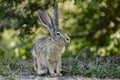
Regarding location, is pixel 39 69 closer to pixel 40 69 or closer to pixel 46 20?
pixel 40 69

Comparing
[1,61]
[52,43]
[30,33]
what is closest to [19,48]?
[30,33]

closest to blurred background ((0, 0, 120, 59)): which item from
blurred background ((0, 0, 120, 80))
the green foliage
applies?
blurred background ((0, 0, 120, 80))

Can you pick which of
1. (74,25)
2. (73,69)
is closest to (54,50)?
(73,69)

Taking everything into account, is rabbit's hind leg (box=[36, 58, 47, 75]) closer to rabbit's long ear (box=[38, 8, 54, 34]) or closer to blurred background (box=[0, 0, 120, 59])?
rabbit's long ear (box=[38, 8, 54, 34])

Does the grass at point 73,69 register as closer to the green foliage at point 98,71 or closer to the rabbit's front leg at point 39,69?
the green foliage at point 98,71

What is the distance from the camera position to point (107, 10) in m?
11.3

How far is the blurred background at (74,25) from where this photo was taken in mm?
10141

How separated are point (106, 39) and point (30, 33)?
103 inches

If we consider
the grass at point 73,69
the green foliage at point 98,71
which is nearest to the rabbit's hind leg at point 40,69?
the grass at point 73,69

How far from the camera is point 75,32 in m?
12.6

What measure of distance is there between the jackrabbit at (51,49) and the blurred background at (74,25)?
4.76ft

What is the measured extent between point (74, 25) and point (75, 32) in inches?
10.6

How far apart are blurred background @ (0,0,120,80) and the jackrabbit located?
34 centimetres

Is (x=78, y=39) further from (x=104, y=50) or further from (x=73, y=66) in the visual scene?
(x=73, y=66)
